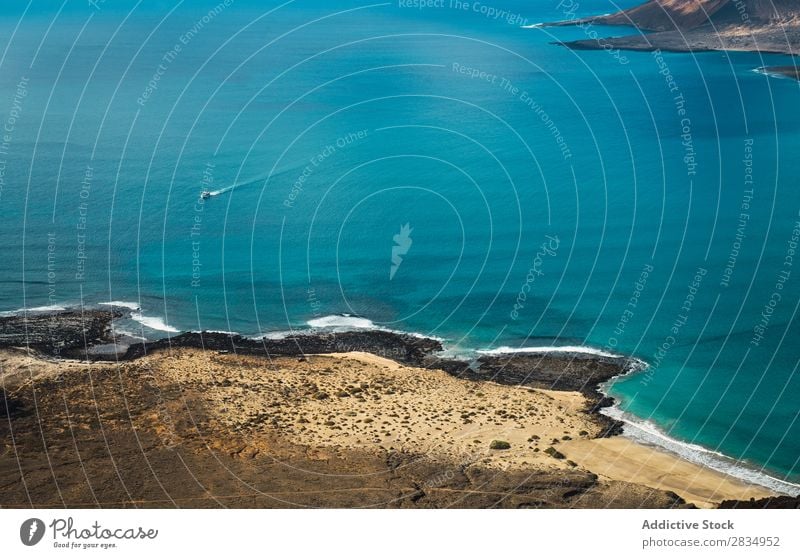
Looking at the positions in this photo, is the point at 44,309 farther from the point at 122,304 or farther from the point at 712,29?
the point at 712,29

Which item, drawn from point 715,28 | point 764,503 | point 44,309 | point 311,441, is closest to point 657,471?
point 764,503

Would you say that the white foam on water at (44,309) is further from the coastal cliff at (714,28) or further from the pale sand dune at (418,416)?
the coastal cliff at (714,28)

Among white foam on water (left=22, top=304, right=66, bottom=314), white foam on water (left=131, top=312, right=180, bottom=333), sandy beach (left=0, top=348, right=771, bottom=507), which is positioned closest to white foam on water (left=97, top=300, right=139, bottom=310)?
white foam on water (left=131, top=312, right=180, bottom=333)

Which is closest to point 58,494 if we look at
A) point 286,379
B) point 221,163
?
point 286,379

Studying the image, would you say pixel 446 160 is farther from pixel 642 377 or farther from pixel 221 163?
pixel 642 377

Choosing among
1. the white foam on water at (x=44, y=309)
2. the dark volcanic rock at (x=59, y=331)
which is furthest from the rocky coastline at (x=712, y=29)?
the dark volcanic rock at (x=59, y=331)

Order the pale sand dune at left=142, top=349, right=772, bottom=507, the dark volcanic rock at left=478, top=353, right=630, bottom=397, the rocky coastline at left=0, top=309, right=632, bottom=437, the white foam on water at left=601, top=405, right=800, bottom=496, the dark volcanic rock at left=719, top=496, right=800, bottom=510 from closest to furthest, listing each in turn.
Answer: the dark volcanic rock at left=719, top=496, right=800, bottom=510, the pale sand dune at left=142, top=349, right=772, bottom=507, the white foam on water at left=601, top=405, right=800, bottom=496, the dark volcanic rock at left=478, top=353, right=630, bottom=397, the rocky coastline at left=0, top=309, right=632, bottom=437

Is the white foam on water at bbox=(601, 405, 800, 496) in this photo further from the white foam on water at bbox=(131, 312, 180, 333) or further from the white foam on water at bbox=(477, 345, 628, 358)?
the white foam on water at bbox=(131, 312, 180, 333)
